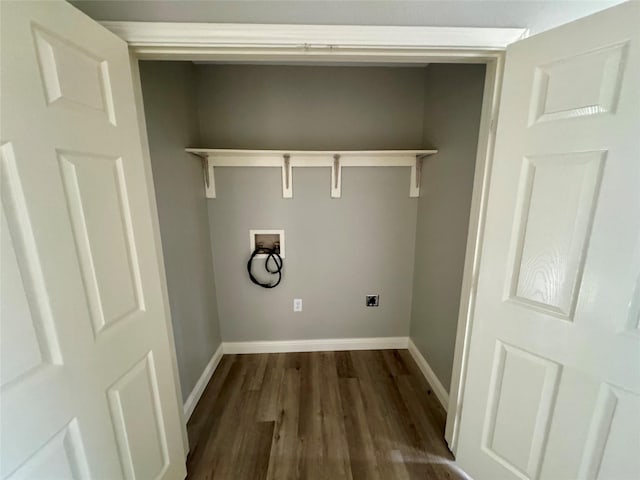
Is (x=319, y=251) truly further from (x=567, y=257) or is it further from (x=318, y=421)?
(x=567, y=257)

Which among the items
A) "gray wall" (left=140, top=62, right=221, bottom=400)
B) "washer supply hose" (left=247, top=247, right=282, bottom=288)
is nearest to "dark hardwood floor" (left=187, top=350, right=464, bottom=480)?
"gray wall" (left=140, top=62, right=221, bottom=400)

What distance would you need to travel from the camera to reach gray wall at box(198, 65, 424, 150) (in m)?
2.12

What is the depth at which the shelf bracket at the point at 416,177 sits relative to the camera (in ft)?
7.30

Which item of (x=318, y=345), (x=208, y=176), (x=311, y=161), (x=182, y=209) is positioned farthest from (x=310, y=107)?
(x=318, y=345)

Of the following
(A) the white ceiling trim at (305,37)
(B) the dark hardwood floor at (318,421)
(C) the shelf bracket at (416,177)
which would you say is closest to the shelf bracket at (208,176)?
(A) the white ceiling trim at (305,37)

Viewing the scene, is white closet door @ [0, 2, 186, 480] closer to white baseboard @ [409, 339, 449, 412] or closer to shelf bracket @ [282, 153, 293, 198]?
shelf bracket @ [282, 153, 293, 198]

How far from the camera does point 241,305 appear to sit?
2445 mm

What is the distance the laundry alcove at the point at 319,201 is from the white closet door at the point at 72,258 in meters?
0.66

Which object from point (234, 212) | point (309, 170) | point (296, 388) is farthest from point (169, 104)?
point (296, 388)

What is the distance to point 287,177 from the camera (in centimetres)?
220

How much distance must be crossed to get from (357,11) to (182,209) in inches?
57.3

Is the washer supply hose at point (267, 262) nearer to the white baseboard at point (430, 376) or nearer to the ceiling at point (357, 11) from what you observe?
the white baseboard at point (430, 376)

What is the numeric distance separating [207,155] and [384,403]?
2196 millimetres

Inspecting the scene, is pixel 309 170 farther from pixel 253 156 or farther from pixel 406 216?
pixel 406 216
